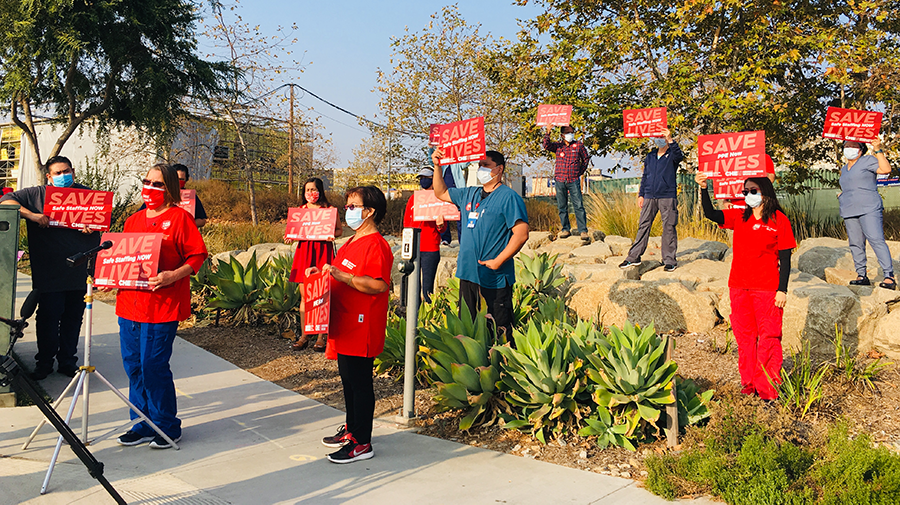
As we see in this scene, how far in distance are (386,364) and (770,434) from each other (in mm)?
3615

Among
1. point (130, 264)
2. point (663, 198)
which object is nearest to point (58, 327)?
point (130, 264)

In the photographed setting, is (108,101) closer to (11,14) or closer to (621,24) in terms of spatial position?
(11,14)

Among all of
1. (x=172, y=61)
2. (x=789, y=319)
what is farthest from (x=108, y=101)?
(x=789, y=319)

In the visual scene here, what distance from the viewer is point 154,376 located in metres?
4.63

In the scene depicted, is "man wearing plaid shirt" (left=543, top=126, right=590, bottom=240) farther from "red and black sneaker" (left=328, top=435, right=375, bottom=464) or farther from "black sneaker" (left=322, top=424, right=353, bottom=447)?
"red and black sneaker" (left=328, top=435, right=375, bottom=464)

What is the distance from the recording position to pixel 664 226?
892 cm

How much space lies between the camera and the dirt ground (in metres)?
4.57

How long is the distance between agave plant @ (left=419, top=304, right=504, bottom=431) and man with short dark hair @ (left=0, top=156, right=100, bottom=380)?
355cm

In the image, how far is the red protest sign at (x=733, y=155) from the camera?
598cm

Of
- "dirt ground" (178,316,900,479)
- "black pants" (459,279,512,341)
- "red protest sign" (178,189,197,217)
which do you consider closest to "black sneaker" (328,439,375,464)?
"dirt ground" (178,316,900,479)

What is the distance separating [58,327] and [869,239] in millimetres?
8883

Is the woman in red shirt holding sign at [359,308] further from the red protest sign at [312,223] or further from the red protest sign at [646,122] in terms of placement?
the red protest sign at [646,122]

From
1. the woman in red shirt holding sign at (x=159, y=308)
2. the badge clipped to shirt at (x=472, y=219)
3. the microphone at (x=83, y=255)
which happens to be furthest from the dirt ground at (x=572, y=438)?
the microphone at (x=83, y=255)

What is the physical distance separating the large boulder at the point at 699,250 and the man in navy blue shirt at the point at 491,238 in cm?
499
